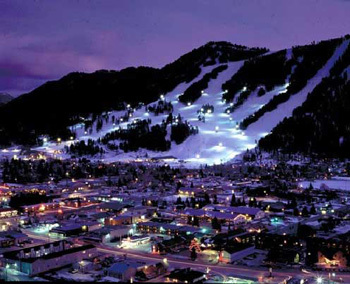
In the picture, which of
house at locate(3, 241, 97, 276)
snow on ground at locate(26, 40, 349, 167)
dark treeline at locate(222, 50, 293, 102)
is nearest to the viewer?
house at locate(3, 241, 97, 276)

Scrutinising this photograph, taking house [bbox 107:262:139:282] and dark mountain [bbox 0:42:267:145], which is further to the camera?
dark mountain [bbox 0:42:267:145]

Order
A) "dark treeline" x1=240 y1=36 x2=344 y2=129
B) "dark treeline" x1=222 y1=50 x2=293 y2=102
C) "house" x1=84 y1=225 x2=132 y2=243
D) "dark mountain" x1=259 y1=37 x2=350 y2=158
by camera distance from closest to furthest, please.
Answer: "house" x1=84 y1=225 x2=132 y2=243, "dark mountain" x1=259 y1=37 x2=350 y2=158, "dark treeline" x1=240 y1=36 x2=344 y2=129, "dark treeline" x1=222 y1=50 x2=293 y2=102

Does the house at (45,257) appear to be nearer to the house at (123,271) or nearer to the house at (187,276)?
the house at (123,271)

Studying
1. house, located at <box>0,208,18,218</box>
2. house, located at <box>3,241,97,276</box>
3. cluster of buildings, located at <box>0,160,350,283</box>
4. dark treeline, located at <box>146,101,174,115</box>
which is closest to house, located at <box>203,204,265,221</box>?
cluster of buildings, located at <box>0,160,350,283</box>

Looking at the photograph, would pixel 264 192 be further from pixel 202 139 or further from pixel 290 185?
pixel 202 139

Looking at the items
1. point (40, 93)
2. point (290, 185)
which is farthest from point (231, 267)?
point (40, 93)

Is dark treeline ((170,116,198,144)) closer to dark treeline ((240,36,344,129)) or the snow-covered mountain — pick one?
the snow-covered mountain
